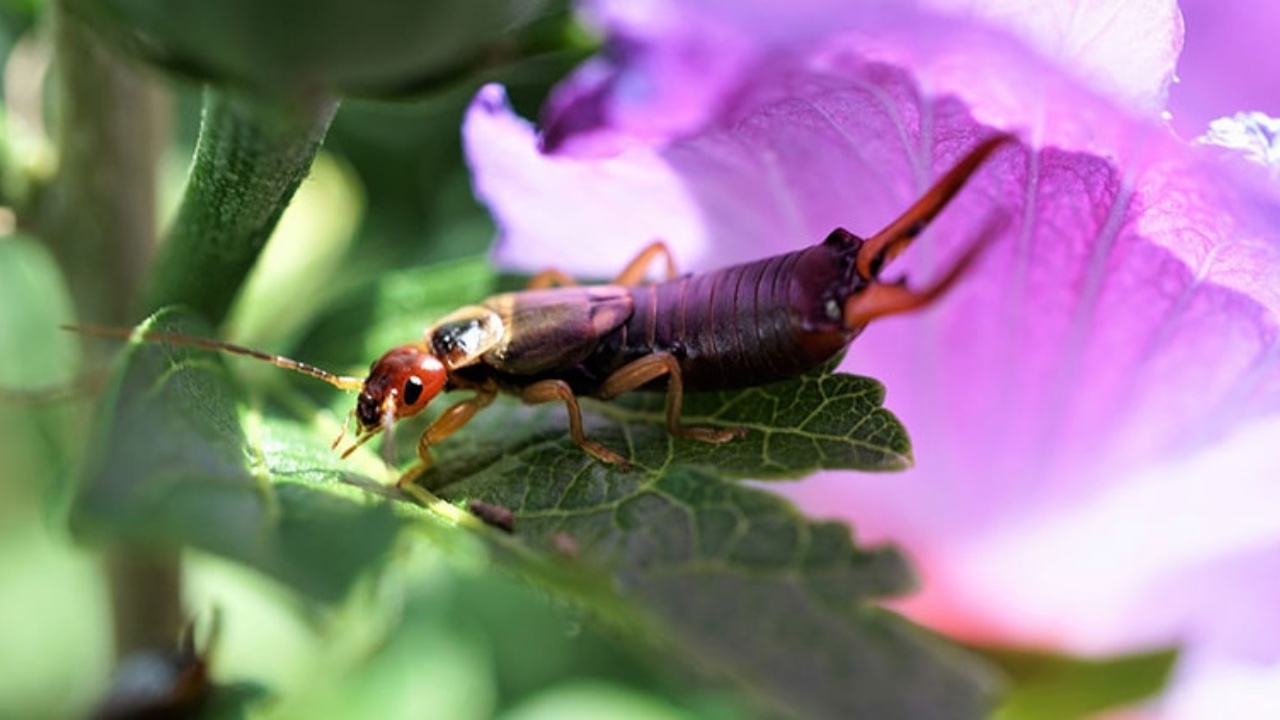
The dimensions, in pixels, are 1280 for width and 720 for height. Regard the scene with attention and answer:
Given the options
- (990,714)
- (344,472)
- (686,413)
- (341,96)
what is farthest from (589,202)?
(990,714)

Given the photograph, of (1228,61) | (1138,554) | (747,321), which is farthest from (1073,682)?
(1228,61)

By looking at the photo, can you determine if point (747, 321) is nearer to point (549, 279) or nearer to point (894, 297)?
point (894, 297)

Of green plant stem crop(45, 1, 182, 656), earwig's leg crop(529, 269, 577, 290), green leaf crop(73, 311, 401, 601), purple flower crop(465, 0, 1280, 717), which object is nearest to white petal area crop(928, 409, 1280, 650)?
purple flower crop(465, 0, 1280, 717)

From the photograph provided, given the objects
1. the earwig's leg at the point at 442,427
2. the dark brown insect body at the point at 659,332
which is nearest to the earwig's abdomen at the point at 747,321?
the dark brown insect body at the point at 659,332

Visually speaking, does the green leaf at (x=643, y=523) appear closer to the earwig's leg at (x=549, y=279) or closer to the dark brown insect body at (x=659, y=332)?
the dark brown insect body at (x=659, y=332)

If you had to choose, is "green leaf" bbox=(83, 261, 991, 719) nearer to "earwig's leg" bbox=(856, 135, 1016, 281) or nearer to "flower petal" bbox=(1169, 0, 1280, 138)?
"earwig's leg" bbox=(856, 135, 1016, 281)

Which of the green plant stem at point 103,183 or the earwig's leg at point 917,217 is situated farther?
the green plant stem at point 103,183
